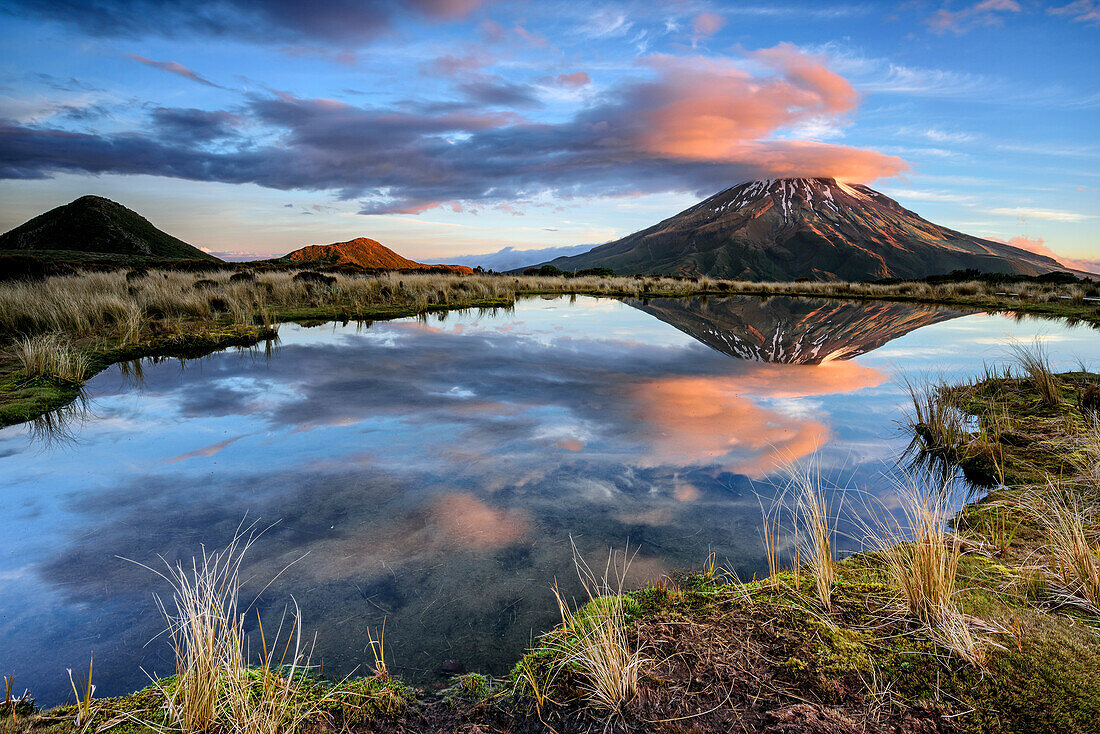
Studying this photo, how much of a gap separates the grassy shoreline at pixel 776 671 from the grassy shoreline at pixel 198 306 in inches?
224

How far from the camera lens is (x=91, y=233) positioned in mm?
73500

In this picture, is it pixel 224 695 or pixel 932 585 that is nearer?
pixel 224 695

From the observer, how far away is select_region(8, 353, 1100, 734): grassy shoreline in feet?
5.76

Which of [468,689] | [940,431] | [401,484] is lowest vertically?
[468,689]

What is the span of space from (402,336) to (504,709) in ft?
33.6

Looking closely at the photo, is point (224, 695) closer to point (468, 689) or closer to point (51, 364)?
point (468, 689)

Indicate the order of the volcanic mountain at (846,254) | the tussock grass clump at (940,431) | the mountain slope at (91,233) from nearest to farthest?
the tussock grass clump at (940,431) → the mountain slope at (91,233) → the volcanic mountain at (846,254)

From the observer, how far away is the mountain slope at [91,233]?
239ft

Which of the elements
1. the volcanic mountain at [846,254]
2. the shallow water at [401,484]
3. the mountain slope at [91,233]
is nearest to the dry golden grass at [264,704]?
the shallow water at [401,484]

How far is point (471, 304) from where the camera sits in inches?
790

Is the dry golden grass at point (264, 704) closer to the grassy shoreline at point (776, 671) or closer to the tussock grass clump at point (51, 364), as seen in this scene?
the grassy shoreline at point (776, 671)

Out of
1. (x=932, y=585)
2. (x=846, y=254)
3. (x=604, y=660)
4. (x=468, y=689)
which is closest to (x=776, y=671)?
(x=604, y=660)

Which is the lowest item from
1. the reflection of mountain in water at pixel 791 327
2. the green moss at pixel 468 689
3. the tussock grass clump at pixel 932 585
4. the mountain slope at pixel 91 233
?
the green moss at pixel 468 689

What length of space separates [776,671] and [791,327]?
13.8m
